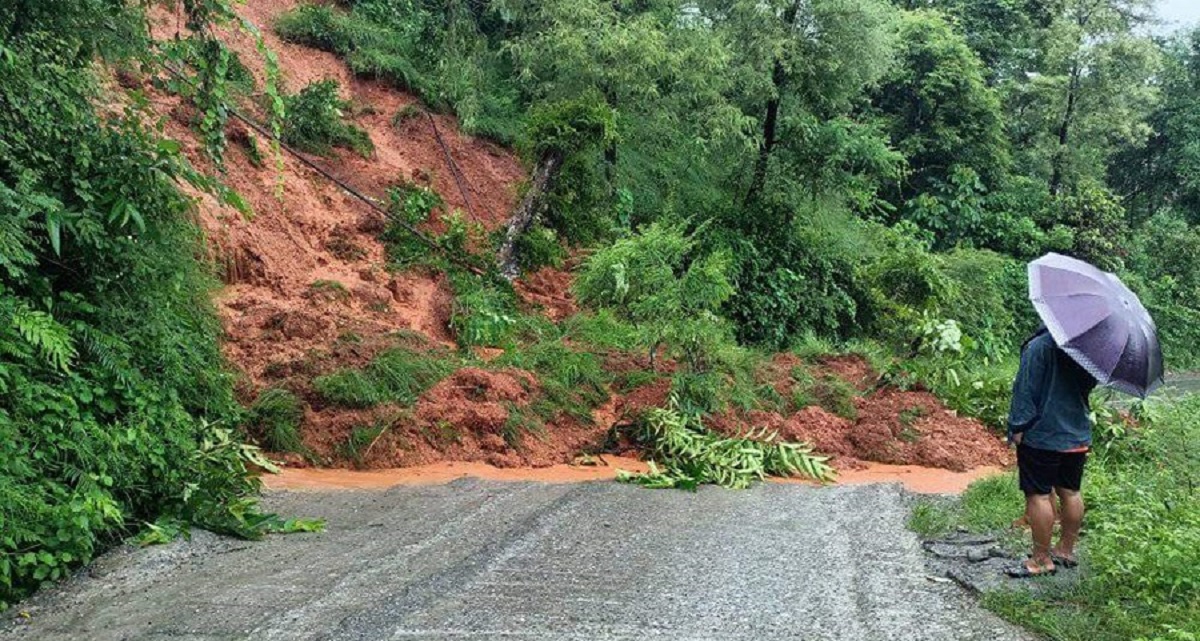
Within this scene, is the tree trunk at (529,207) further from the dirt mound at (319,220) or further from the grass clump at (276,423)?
the grass clump at (276,423)

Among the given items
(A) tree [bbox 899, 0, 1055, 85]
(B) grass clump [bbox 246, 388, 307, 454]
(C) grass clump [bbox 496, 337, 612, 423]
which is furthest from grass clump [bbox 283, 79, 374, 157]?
(A) tree [bbox 899, 0, 1055, 85]

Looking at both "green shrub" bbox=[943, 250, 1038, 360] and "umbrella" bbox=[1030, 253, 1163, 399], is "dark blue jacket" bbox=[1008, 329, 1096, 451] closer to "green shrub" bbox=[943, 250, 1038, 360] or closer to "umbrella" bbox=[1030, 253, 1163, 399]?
"umbrella" bbox=[1030, 253, 1163, 399]

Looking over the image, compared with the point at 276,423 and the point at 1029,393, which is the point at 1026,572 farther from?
the point at 276,423

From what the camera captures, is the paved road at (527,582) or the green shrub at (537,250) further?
the green shrub at (537,250)

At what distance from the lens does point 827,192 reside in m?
17.6

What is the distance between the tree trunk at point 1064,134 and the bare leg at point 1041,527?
24572mm

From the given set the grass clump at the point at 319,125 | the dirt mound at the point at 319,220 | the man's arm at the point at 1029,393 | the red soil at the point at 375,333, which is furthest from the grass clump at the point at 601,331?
the man's arm at the point at 1029,393

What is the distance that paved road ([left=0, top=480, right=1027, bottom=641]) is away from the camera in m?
4.42

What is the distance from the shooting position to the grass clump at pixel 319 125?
586 inches

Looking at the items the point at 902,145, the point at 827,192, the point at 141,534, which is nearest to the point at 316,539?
the point at 141,534

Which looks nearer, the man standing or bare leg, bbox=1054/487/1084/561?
the man standing

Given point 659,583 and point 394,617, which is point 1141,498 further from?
point 394,617

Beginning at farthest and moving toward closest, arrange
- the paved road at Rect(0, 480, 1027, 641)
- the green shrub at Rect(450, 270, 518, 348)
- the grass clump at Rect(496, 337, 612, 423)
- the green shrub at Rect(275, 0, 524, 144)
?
the green shrub at Rect(275, 0, 524, 144), the green shrub at Rect(450, 270, 518, 348), the grass clump at Rect(496, 337, 612, 423), the paved road at Rect(0, 480, 1027, 641)

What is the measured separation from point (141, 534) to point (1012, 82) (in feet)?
90.6
